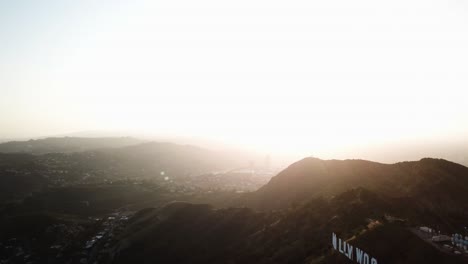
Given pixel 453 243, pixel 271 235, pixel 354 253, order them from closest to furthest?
pixel 453 243, pixel 354 253, pixel 271 235

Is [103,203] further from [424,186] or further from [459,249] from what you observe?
[459,249]

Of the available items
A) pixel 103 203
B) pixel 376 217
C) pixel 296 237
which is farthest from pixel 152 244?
pixel 103 203

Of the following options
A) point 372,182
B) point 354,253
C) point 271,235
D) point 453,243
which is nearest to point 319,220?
point 271,235

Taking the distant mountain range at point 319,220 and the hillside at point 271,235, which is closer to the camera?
the hillside at point 271,235

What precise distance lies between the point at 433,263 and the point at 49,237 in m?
120

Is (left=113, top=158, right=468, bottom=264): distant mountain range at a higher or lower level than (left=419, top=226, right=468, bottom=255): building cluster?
lower

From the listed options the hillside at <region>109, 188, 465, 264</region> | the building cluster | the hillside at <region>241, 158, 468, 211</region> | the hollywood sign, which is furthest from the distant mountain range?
the building cluster

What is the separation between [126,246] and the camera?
3942 inches

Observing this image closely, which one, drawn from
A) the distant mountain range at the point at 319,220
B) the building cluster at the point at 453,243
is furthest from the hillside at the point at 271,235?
the building cluster at the point at 453,243

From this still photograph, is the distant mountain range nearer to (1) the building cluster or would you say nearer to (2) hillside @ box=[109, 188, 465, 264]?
(2) hillside @ box=[109, 188, 465, 264]

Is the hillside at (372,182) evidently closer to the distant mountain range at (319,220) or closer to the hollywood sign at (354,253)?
the distant mountain range at (319,220)

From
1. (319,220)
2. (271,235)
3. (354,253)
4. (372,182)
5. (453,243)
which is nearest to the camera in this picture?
(453,243)

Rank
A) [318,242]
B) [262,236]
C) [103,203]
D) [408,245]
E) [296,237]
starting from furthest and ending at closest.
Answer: [103,203], [262,236], [296,237], [318,242], [408,245]

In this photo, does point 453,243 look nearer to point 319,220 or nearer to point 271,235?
point 319,220
